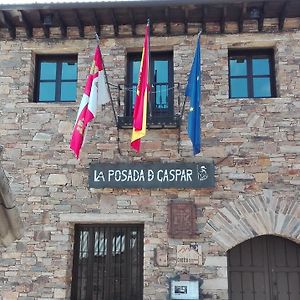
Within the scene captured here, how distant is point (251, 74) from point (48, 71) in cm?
369

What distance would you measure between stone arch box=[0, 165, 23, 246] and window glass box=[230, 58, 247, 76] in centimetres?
568

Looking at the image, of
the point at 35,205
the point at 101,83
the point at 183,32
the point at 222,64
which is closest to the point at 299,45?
the point at 222,64

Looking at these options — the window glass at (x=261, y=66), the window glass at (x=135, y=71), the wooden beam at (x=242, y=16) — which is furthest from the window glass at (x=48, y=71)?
the window glass at (x=261, y=66)

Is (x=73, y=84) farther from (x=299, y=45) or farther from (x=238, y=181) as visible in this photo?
(x=299, y=45)

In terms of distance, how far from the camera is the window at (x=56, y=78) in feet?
29.7

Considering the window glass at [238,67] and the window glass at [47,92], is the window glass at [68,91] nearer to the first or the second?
the window glass at [47,92]

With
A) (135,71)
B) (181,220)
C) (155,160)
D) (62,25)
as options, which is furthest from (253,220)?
(62,25)

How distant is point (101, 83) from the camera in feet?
26.3

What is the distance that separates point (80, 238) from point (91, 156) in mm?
1395

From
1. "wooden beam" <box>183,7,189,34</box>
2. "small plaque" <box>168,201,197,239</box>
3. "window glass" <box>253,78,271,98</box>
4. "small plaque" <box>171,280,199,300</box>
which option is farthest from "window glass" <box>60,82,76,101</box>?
"small plaque" <box>171,280,199,300</box>

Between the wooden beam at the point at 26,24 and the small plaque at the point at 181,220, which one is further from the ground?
the wooden beam at the point at 26,24

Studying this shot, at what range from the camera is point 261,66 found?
900cm

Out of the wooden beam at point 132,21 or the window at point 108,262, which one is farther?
the wooden beam at point 132,21

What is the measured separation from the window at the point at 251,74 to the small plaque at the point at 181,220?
2.18 m
